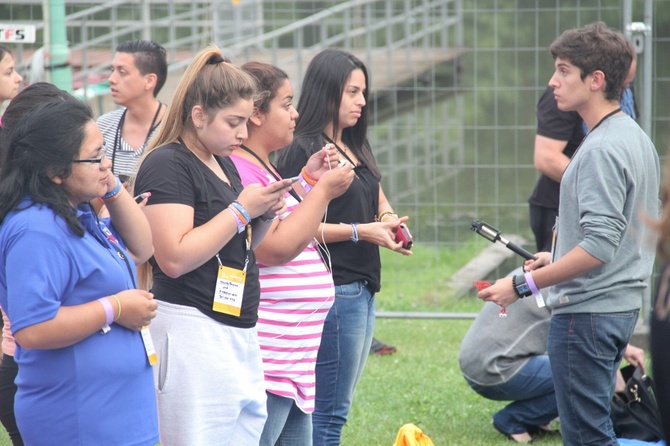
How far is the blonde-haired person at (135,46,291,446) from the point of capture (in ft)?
9.06

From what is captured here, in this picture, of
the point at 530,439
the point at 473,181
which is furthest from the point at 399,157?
the point at 530,439

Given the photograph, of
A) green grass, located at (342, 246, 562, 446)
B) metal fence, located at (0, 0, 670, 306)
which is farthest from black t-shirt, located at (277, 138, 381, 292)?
metal fence, located at (0, 0, 670, 306)

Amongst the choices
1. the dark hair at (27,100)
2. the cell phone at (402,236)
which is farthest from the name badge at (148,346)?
the cell phone at (402,236)

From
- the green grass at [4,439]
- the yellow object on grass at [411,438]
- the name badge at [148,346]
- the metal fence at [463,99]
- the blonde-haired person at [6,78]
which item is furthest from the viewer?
the metal fence at [463,99]

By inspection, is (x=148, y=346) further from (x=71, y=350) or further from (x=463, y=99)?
(x=463, y=99)

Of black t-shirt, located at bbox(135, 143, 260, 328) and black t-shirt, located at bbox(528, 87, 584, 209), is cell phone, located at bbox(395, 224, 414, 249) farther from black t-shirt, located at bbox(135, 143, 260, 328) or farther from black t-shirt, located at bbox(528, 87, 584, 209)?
black t-shirt, located at bbox(528, 87, 584, 209)

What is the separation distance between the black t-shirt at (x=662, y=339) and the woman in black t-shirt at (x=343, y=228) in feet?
6.85

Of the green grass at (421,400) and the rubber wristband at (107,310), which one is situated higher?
the rubber wristband at (107,310)

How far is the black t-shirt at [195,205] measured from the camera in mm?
2775

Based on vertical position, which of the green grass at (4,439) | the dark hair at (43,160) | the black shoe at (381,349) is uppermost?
the dark hair at (43,160)

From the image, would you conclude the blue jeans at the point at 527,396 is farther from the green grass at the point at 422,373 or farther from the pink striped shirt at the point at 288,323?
the pink striped shirt at the point at 288,323

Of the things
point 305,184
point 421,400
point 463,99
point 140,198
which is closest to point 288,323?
point 305,184

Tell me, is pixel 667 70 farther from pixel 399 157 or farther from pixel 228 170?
pixel 228 170

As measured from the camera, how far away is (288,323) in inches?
129
